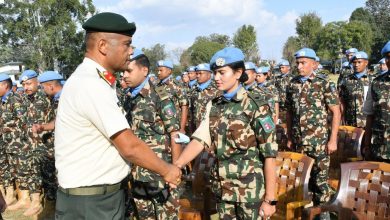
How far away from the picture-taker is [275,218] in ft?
12.2

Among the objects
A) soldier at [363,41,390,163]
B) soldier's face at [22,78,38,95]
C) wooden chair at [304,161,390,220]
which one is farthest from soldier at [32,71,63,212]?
soldier at [363,41,390,163]

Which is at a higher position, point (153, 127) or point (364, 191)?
point (153, 127)

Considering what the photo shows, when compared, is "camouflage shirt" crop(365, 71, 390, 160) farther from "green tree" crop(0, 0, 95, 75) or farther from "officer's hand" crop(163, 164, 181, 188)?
"green tree" crop(0, 0, 95, 75)

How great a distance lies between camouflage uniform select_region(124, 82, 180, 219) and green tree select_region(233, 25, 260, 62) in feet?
137

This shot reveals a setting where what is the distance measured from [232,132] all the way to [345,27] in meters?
45.2

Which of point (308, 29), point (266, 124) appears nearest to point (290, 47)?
point (308, 29)

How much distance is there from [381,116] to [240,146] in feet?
6.54

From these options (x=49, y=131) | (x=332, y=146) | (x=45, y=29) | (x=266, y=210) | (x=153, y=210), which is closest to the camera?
(x=266, y=210)

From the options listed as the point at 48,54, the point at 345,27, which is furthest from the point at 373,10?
the point at 48,54

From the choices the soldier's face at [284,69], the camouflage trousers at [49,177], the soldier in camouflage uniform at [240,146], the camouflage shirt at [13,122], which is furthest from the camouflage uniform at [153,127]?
the soldier's face at [284,69]

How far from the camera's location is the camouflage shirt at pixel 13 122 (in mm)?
6734

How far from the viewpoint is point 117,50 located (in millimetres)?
2412

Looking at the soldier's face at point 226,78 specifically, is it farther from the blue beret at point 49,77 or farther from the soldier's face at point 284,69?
the soldier's face at point 284,69

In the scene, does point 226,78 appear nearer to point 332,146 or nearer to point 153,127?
point 153,127
